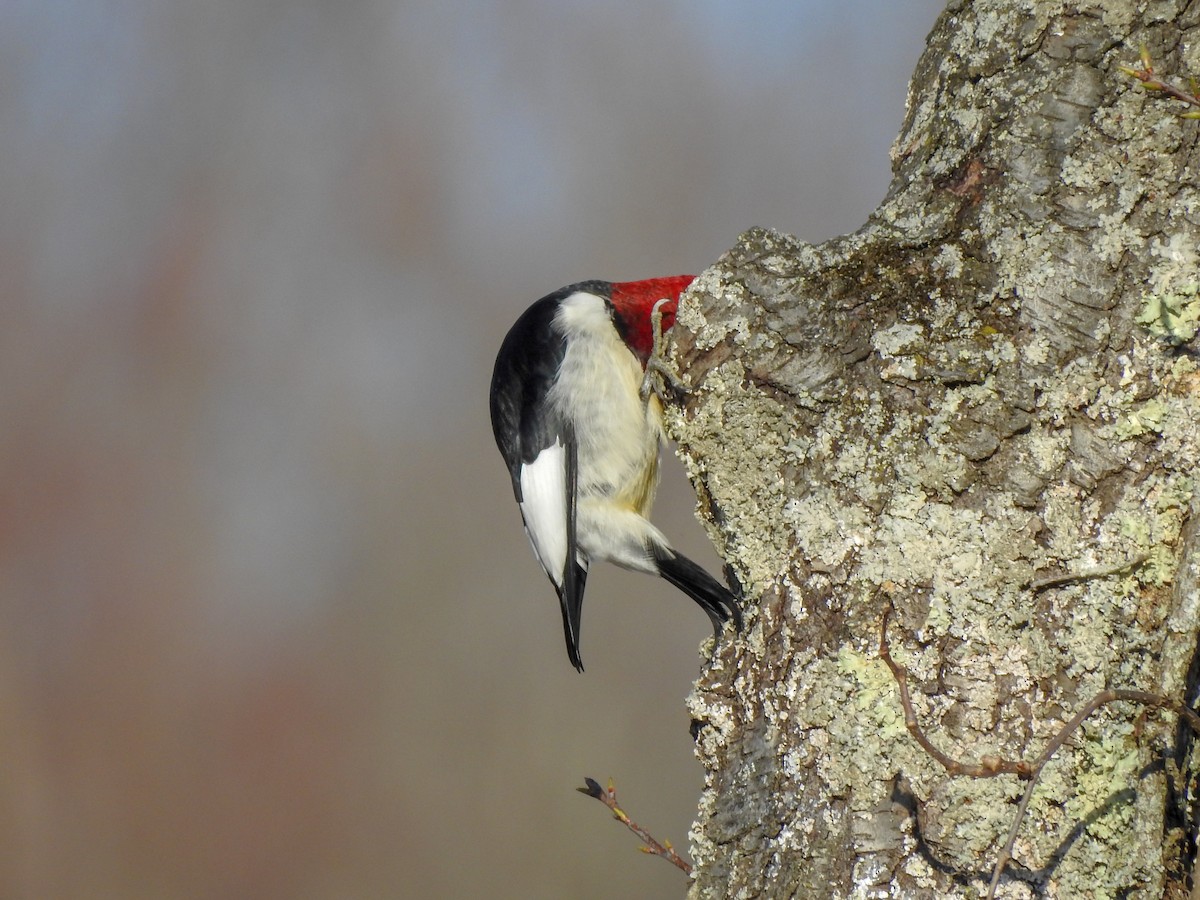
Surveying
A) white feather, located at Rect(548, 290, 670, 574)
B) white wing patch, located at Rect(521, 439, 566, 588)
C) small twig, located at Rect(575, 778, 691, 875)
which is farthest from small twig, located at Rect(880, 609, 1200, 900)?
white wing patch, located at Rect(521, 439, 566, 588)

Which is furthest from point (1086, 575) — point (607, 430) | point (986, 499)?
point (607, 430)

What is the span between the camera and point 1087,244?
4.25 feet

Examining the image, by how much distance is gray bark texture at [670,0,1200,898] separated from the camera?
3.88ft

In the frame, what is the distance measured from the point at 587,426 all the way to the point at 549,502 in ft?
0.76

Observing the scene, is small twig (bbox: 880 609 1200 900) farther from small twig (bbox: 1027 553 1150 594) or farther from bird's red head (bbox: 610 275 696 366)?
bird's red head (bbox: 610 275 696 366)

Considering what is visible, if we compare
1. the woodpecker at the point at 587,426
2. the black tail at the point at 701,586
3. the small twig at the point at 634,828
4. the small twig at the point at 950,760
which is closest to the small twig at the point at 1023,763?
the small twig at the point at 950,760

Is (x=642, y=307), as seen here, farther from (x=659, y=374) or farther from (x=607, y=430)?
(x=659, y=374)

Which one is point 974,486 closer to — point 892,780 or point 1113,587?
point 1113,587

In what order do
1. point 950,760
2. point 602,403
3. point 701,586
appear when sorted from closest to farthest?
point 950,760 → point 701,586 → point 602,403

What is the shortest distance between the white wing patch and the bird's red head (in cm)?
29

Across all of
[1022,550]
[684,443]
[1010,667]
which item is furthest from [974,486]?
[684,443]

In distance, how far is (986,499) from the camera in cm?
128

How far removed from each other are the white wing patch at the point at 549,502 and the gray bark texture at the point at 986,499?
3.36ft

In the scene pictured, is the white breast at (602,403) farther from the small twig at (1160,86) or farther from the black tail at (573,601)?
the small twig at (1160,86)
